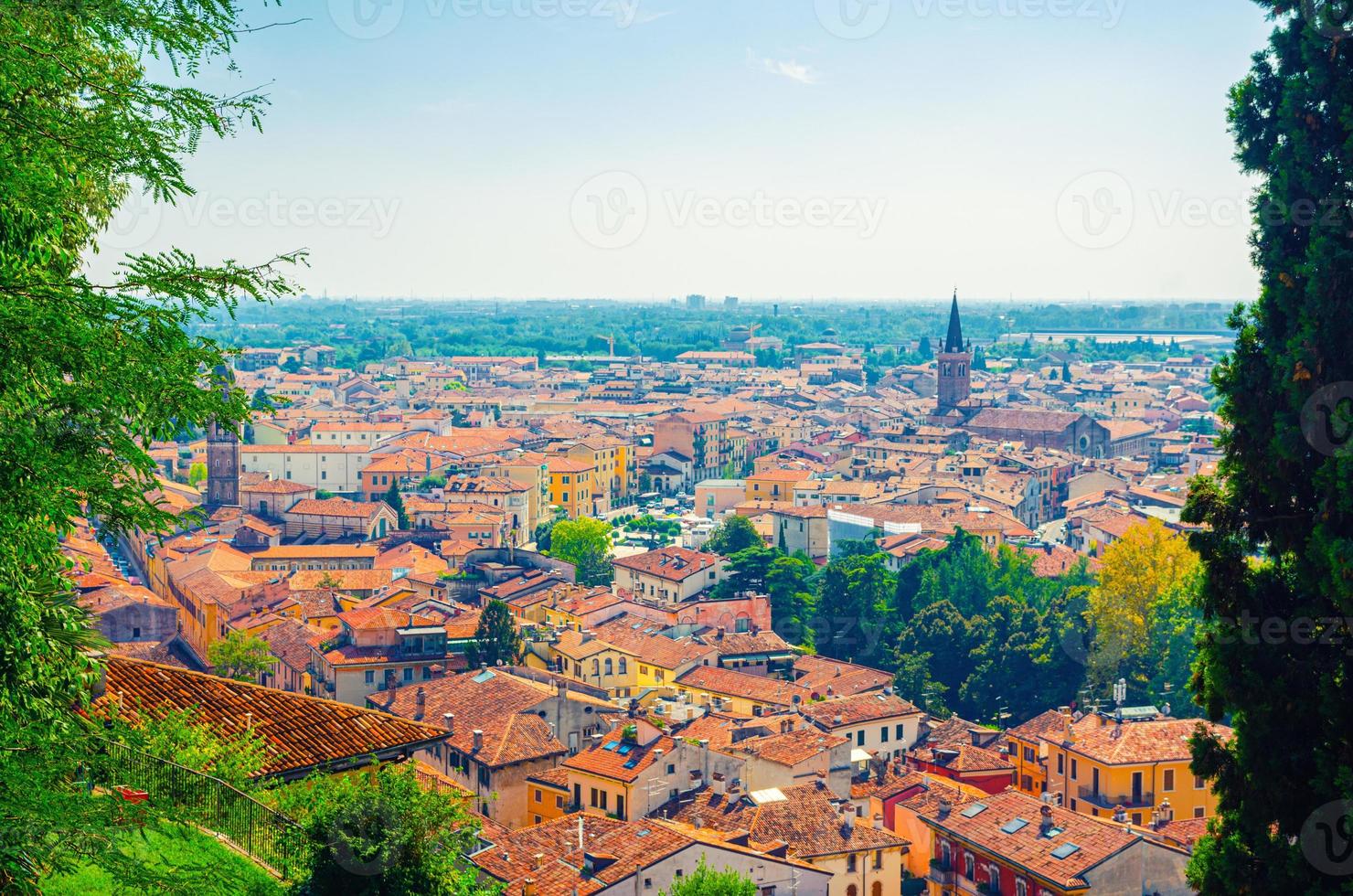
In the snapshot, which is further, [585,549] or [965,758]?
[585,549]

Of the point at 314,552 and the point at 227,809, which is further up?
the point at 227,809

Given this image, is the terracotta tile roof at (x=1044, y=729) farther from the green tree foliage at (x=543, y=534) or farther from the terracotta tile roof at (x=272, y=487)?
the terracotta tile roof at (x=272, y=487)

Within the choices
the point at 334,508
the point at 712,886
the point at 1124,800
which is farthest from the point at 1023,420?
the point at 712,886

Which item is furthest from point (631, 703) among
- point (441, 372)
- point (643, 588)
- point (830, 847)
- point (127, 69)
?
point (441, 372)

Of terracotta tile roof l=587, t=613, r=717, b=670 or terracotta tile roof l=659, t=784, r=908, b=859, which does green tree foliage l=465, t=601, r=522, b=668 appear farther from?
terracotta tile roof l=659, t=784, r=908, b=859

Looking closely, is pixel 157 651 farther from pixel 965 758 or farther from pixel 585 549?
pixel 585 549

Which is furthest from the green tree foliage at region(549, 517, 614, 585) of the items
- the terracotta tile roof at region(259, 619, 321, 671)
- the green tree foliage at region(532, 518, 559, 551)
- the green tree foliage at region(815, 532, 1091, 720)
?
the terracotta tile roof at region(259, 619, 321, 671)
